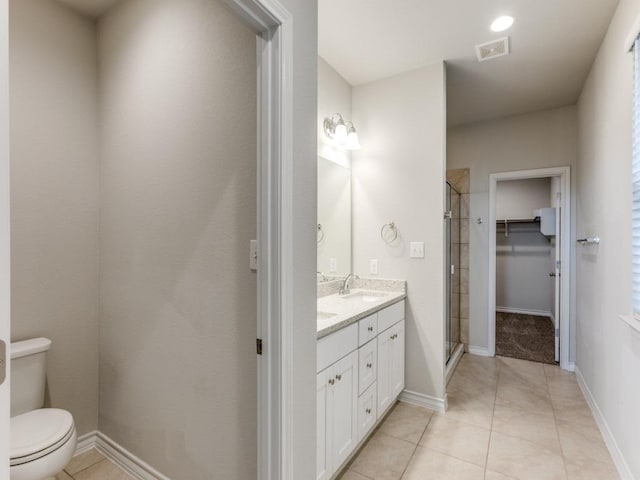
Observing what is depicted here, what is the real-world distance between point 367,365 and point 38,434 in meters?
1.62

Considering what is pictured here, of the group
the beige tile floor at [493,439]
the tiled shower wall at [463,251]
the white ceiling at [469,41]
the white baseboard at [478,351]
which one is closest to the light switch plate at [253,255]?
the beige tile floor at [493,439]

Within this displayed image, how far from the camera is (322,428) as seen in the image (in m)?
1.53

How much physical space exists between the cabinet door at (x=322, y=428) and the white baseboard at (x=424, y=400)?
1.24 metres

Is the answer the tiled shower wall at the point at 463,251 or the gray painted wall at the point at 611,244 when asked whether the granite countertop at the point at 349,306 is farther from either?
the tiled shower wall at the point at 463,251

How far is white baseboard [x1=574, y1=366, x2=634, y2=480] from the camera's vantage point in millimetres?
1747

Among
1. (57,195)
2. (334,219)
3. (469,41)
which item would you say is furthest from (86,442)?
(469,41)

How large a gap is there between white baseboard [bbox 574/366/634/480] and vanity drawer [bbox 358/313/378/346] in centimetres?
144

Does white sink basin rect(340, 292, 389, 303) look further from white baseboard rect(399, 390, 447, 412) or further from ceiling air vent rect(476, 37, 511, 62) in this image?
ceiling air vent rect(476, 37, 511, 62)

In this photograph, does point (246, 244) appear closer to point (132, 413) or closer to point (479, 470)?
point (132, 413)

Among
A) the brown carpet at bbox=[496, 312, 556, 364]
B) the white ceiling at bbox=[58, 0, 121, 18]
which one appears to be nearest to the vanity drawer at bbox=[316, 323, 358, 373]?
the white ceiling at bbox=[58, 0, 121, 18]

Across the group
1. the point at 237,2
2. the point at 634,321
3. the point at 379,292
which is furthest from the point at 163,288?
the point at 634,321

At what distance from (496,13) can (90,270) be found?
9.63ft

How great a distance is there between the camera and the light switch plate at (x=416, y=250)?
258 centimetres

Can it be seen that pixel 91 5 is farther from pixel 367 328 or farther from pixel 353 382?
pixel 353 382
